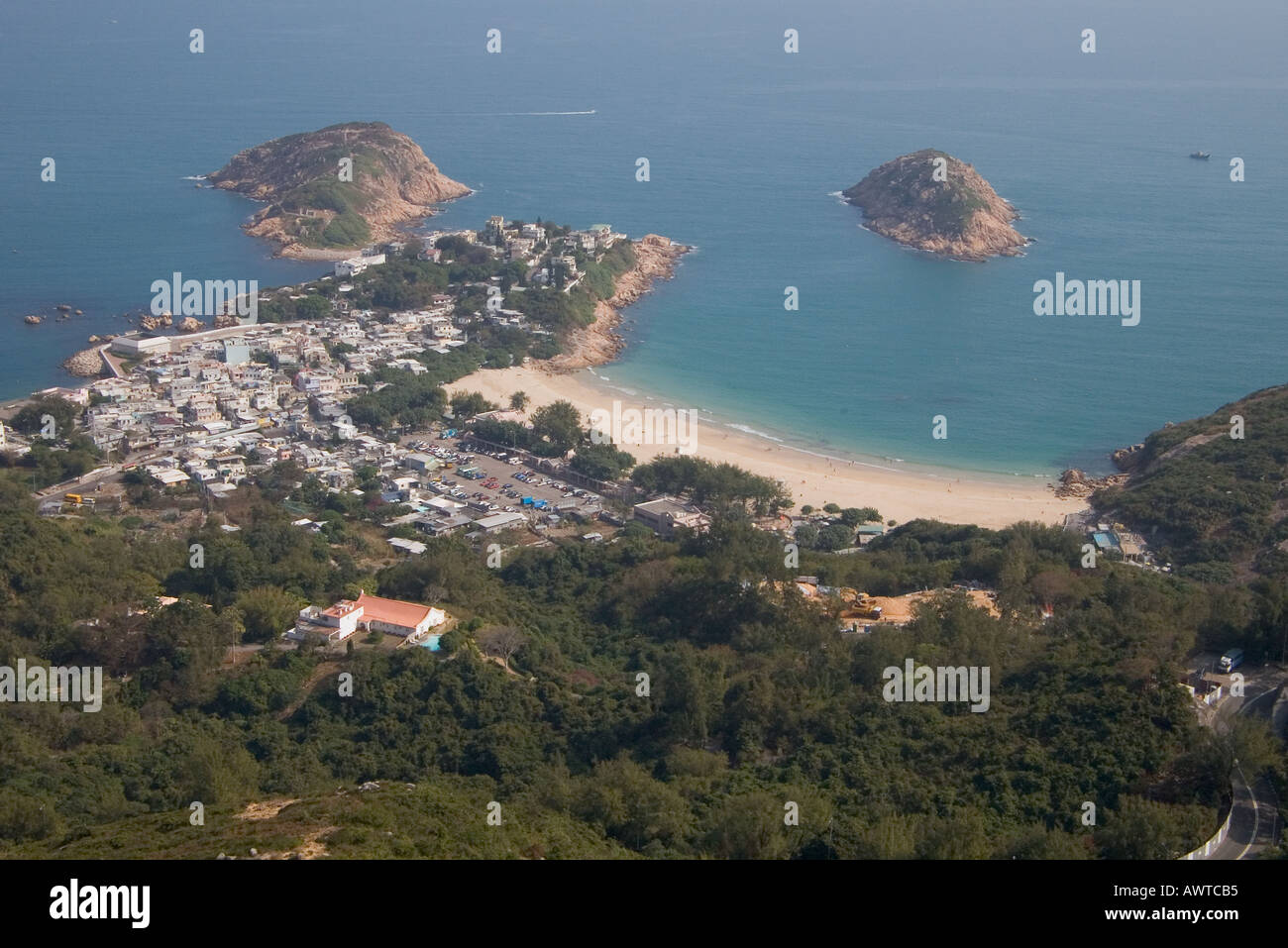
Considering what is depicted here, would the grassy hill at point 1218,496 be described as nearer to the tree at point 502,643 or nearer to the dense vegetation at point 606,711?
the dense vegetation at point 606,711

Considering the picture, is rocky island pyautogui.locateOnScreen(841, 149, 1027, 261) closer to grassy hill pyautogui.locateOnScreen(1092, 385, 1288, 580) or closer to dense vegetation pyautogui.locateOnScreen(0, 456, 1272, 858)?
grassy hill pyautogui.locateOnScreen(1092, 385, 1288, 580)

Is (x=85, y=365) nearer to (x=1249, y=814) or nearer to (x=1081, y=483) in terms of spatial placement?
(x=1081, y=483)

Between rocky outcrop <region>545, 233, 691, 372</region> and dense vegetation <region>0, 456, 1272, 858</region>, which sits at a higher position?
rocky outcrop <region>545, 233, 691, 372</region>

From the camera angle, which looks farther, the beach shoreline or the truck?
the beach shoreline

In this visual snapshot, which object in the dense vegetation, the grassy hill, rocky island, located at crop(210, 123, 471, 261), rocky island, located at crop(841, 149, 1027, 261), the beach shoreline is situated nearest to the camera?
the dense vegetation

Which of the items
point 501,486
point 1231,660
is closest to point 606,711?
point 1231,660

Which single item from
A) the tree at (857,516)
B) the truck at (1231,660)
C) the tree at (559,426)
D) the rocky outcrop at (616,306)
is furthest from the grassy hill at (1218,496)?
the rocky outcrop at (616,306)

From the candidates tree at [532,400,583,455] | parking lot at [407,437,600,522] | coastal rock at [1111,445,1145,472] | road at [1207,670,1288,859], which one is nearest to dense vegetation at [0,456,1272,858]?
road at [1207,670,1288,859]

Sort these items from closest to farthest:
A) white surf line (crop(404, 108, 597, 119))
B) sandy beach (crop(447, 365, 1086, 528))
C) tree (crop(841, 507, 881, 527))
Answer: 1. tree (crop(841, 507, 881, 527))
2. sandy beach (crop(447, 365, 1086, 528))
3. white surf line (crop(404, 108, 597, 119))

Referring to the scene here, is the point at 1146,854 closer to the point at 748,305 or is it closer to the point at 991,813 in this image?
the point at 991,813
